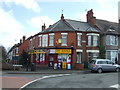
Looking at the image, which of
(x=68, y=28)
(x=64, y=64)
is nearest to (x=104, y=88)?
(x=64, y=64)

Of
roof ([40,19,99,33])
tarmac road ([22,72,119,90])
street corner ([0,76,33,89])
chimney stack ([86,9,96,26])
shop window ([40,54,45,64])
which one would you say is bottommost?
street corner ([0,76,33,89])

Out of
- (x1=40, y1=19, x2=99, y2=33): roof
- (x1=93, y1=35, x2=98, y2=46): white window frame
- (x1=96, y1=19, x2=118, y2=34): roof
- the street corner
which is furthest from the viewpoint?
(x1=96, y1=19, x2=118, y2=34): roof

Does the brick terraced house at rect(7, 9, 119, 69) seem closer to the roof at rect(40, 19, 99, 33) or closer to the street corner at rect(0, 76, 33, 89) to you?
the roof at rect(40, 19, 99, 33)

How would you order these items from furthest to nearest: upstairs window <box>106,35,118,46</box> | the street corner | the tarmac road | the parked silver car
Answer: upstairs window <box>106,35,118,46</box>
the parked silver car
the street corner
the tarmac road

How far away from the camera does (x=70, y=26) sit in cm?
3484

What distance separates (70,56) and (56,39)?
362 cm

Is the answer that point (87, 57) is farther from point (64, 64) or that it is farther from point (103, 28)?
point (103, 28)

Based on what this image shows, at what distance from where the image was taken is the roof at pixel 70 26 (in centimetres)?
3425

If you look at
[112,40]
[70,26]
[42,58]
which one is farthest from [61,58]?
[112,40]

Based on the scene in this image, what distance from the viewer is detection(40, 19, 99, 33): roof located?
34.2 meters

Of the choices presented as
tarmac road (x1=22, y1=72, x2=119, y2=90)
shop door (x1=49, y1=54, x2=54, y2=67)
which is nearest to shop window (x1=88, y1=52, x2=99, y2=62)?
shop door (x1=49, y1=54, x2=54, y2=67)

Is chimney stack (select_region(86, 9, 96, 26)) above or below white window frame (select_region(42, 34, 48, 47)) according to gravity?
above

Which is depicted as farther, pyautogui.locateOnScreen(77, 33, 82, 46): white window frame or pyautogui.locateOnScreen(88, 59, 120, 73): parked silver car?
pyautogui.locateOnScreen(77, 33, 82, 46): white window frame

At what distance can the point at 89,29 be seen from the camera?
34.7 m
